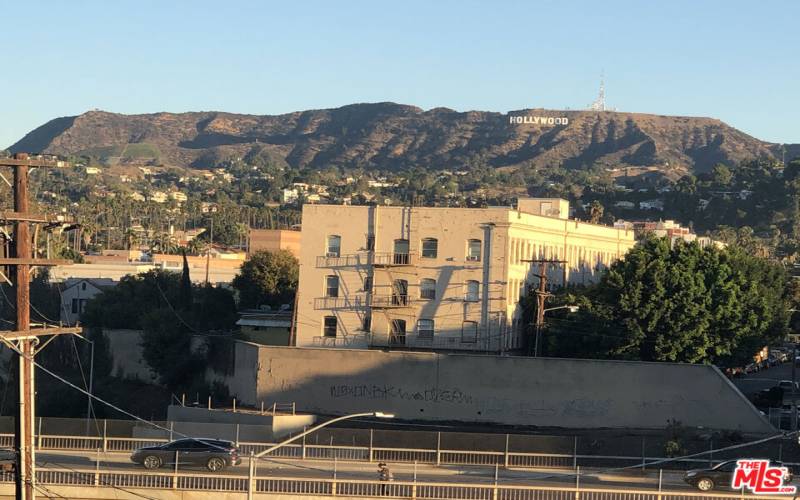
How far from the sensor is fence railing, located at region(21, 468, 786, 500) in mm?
44562

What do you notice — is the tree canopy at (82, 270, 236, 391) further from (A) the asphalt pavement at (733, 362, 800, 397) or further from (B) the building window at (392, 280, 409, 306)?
(A) the asphalt pavement at (733, 362, 800, 397)

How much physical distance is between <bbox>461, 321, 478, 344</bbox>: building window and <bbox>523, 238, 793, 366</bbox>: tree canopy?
5266mm

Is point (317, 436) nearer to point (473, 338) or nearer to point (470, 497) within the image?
point (470, 497)

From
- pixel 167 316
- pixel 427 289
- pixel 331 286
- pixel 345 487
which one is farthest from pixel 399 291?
pixel 345 487

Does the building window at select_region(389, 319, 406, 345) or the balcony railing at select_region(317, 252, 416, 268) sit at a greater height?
the balcony railing at select_region(317, 252, 416, 268)

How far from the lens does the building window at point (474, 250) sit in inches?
3494

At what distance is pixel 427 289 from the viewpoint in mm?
89375

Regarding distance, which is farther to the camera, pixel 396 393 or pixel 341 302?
pixel 341 302

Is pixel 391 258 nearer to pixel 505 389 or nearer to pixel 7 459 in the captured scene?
pixel 505 389

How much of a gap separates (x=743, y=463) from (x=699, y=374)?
68.2 feet

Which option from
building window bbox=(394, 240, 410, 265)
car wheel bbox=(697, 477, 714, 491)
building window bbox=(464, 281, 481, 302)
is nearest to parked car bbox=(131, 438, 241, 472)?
car wheel bbox=(697, 477, 714, 491)

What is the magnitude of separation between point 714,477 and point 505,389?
2322 cm
